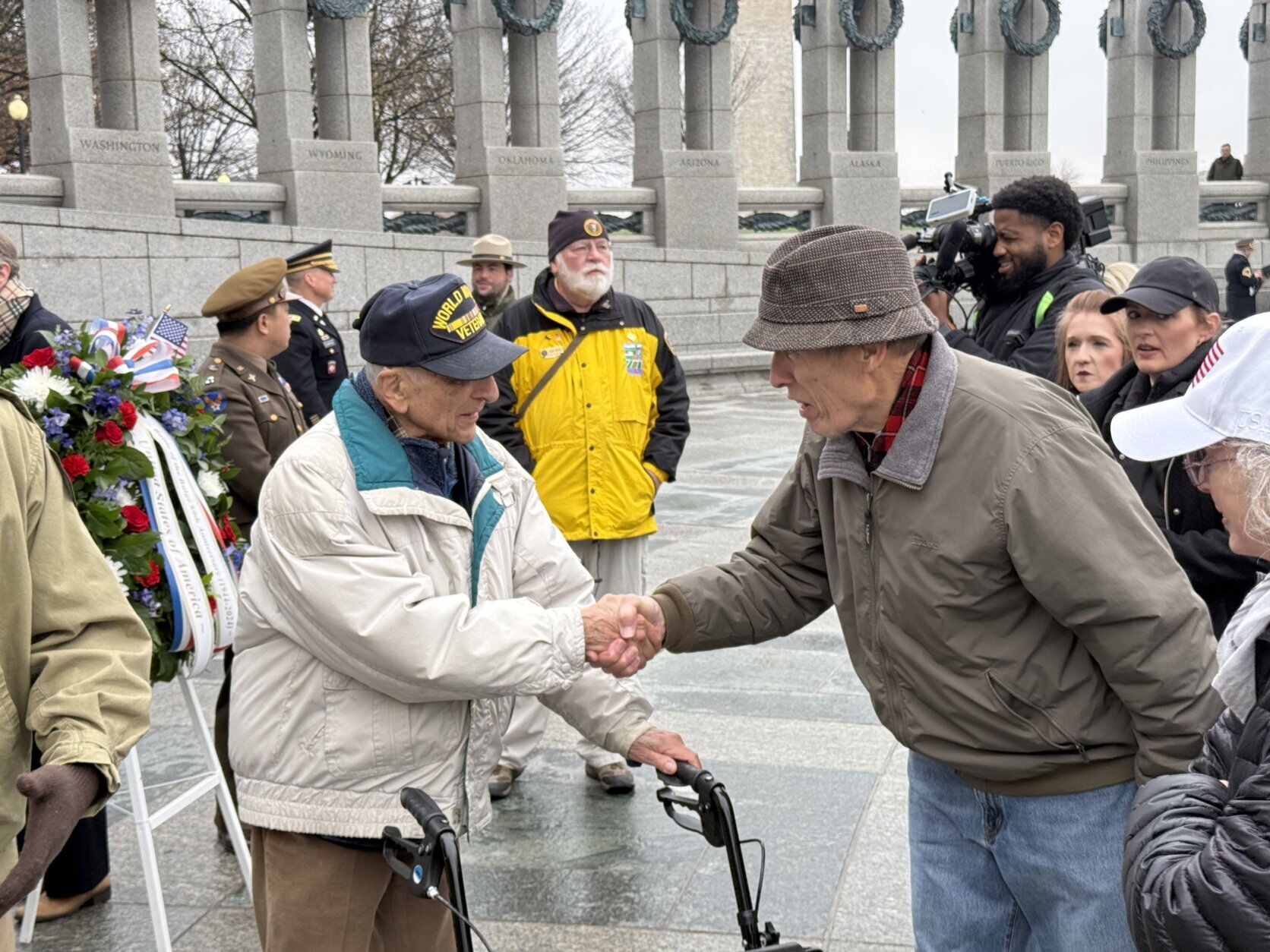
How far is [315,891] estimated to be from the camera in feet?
9.95

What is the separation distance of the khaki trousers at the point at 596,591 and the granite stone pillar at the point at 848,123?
19.0m

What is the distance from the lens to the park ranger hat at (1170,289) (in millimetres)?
4477

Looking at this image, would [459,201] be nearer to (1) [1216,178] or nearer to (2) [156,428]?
(2) [156,428]

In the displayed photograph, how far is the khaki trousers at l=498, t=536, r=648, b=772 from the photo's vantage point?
5.43m

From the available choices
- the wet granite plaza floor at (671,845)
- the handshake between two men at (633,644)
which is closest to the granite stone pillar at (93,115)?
the wet granite plaza floor at (671,845)

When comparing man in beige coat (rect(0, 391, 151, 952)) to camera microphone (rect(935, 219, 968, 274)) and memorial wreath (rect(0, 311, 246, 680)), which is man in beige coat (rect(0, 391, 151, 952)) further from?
camera microphone (rect(935, 219, 968, 274))

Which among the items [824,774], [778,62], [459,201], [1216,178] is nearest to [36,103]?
[459,201]

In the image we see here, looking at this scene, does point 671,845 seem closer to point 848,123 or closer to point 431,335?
point 431,335

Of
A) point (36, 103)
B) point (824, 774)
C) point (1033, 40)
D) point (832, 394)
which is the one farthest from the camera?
point (1033, 40)

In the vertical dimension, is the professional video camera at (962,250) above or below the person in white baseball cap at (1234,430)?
above

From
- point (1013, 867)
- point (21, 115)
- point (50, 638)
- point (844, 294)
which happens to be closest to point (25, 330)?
point (50, 638)

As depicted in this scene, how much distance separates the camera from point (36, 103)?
16641 mm

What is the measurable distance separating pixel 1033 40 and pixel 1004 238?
887 inches

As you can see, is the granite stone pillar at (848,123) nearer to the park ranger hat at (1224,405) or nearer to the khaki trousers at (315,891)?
the khaki trousers at (315,891)
